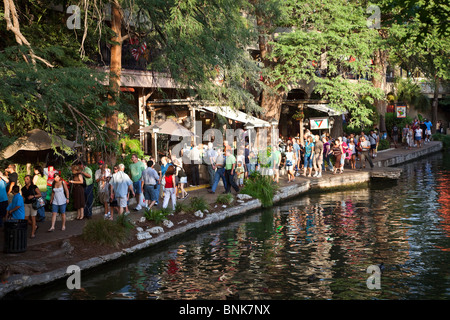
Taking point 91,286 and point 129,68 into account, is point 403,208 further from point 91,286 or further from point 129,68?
point 129,68

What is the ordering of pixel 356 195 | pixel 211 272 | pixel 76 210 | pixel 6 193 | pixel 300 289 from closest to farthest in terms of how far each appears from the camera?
pixel 300 289 → pixel 211 272 → pixel 6 193 → pixel 76 210 → pixel 356 195

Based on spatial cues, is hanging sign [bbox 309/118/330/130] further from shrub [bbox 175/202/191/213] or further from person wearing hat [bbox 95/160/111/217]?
person wearing hat [bbox 95/160/111/217]

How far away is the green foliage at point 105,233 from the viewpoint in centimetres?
1426

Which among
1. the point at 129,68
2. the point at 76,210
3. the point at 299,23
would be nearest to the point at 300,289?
the point at 76,210

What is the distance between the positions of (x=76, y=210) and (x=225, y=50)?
300 inches

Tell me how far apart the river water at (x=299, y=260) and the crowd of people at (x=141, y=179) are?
2105 millimetres

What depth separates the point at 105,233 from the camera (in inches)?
562

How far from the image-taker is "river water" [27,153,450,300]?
458 inches

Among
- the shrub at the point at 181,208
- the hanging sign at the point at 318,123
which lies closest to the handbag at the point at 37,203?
the shrub at the point at 181,208

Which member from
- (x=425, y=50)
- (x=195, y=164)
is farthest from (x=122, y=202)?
(x=425, y=50)

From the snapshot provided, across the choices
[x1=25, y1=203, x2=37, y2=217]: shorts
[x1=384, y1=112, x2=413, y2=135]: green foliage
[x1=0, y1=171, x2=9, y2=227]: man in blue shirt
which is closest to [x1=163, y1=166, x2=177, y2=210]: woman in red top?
[x1=25, y1=203, x2=37, y2=217]: shorts

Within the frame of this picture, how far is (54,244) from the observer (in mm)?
14016

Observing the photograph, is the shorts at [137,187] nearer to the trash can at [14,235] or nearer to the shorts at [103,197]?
the shorts at [103,197]

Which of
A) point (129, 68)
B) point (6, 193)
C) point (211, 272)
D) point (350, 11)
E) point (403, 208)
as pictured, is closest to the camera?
point (211, 272)
